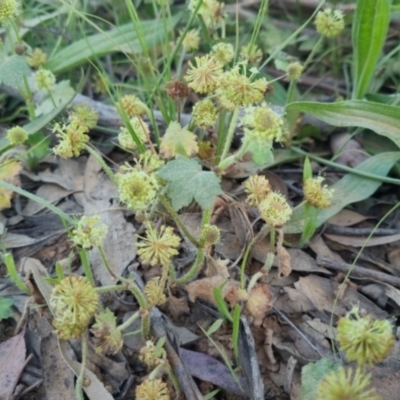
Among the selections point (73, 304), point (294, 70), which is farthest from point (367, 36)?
point (73, 304)

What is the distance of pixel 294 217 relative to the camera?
1.48 m

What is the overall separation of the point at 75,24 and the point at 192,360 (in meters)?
1.36

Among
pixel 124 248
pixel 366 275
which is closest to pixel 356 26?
pixel 366 275

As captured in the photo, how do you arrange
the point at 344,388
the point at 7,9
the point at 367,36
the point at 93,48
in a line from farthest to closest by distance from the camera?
the point at 93,48 → the point at 367,36 → the point at 7,9 → the point at 344,388

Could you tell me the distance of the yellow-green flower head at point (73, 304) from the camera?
1.01 metres

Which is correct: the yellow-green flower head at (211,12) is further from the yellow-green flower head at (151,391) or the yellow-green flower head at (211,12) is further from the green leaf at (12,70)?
the yellow-green flower head at (151,391)

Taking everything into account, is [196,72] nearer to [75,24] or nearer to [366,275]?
[366,275]

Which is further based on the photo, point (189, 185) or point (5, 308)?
point (5, 308)

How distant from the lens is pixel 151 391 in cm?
110

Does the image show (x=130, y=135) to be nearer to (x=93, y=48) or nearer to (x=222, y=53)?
(x=222, y=53)

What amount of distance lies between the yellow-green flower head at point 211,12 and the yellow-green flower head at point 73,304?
2.96ft

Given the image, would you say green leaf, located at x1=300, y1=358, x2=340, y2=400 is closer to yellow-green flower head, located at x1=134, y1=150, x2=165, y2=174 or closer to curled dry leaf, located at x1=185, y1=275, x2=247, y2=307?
curled dry leaf, located at x1=185, y1=275, x2=247, y2=307

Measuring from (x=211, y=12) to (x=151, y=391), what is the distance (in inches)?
43.9

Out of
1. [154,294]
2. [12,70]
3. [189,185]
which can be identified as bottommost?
[154,294]
